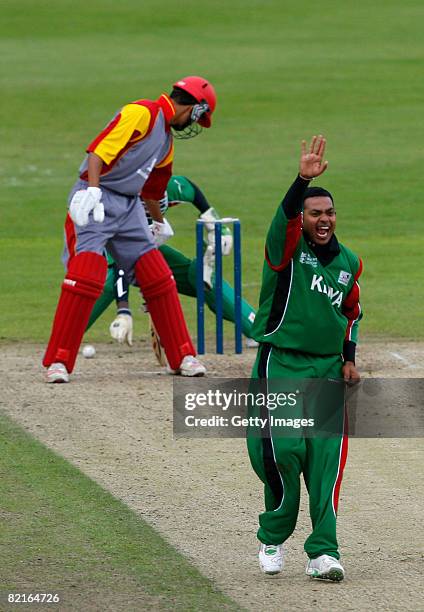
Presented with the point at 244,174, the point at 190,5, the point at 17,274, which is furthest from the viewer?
the point at 190,5

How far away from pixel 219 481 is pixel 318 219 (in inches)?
86.8

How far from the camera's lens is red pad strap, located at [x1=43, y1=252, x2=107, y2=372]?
11461 millimetres

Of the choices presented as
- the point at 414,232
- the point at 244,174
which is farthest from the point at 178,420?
the point at 244,174

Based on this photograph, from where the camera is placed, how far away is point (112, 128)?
37.6 feet

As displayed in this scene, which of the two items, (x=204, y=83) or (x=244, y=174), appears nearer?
(x=204, y=83)

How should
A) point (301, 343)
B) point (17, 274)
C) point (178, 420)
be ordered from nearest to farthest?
point (301, 343) < point (178, 420) < point (17, 274)

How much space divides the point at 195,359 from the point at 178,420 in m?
1.80

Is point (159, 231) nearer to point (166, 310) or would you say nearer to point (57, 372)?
point (166, 310)

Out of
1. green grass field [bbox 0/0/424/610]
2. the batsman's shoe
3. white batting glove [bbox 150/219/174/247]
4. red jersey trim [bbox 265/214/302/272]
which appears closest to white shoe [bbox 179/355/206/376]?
the batsman's shoe

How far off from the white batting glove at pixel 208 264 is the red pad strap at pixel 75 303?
178 cm

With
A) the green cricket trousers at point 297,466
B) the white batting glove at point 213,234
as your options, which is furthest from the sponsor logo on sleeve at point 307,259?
the white batting glove at point 213,234

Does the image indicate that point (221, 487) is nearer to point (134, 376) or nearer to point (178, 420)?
point (178, 420)

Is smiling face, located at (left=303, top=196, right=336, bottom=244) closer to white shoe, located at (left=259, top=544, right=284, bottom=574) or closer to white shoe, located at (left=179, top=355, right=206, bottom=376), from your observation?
white shoe, located at (left=259, top=544, right=284, bottom=574)

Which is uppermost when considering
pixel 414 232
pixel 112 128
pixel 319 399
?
pixel 112 128
